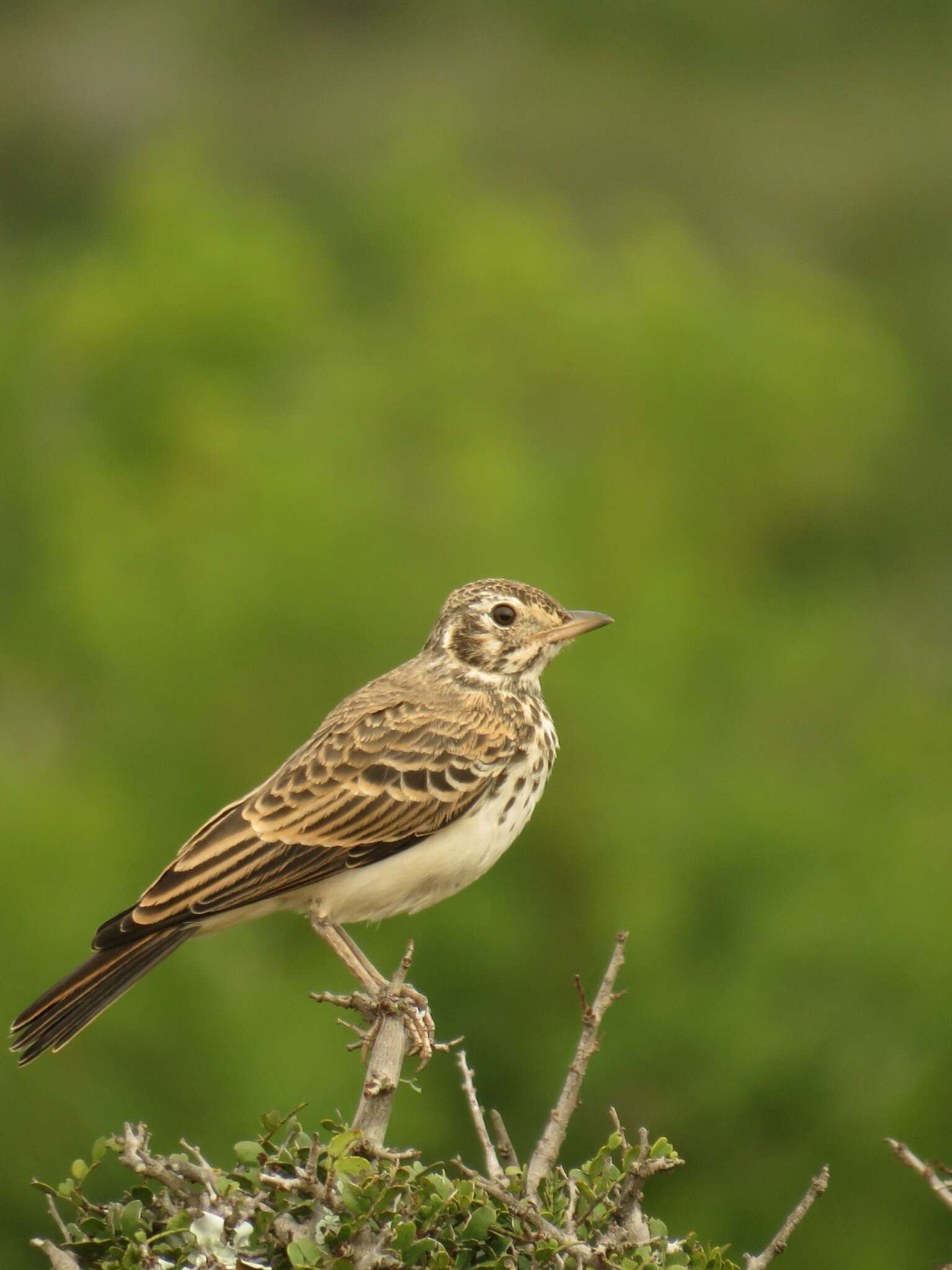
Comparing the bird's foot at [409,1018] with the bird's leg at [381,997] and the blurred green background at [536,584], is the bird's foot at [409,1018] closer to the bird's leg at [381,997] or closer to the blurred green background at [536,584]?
the bird's leg at [381,997]

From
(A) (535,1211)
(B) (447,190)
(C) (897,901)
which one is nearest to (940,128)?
(B) (447,190)

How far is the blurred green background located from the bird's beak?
22.1ft

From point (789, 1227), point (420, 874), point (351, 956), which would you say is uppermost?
point (420, 874)

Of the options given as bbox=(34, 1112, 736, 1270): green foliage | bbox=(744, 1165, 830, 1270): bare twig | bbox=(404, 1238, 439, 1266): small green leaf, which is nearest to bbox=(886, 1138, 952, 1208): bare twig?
bbox=(744, 1165, 830, 1270): bare twig

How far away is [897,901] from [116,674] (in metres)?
6.41

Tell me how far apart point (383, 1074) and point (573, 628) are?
2548 mm

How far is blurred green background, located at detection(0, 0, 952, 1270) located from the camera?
14406mm

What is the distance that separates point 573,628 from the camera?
7488mm

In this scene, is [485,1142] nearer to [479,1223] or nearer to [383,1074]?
[479,1223]

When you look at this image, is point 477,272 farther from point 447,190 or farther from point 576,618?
point 576,618

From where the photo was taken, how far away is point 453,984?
582 inches

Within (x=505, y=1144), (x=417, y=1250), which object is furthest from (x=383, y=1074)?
(x=417, y=1250)

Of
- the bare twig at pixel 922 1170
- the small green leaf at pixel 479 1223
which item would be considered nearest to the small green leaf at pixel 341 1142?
the small green leaf at pixel 479 1223

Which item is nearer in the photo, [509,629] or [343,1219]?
[343,1219]
